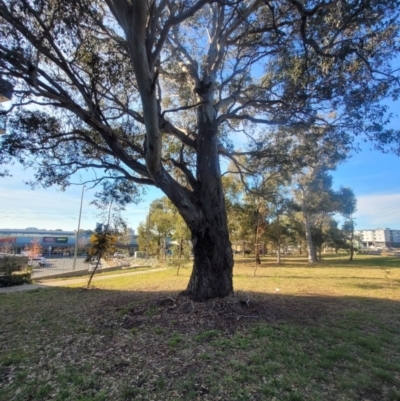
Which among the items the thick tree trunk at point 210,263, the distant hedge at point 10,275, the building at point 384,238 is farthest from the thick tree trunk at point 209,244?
the building at point 384,238

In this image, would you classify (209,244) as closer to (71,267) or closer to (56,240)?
(71,267)

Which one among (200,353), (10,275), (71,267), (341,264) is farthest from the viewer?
(71,267)

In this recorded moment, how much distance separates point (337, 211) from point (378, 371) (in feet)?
94.6

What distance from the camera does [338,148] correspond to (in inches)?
380

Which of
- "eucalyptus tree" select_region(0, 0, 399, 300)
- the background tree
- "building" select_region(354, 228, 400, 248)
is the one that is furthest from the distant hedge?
"building" select_region(354, 228, 400, 248)

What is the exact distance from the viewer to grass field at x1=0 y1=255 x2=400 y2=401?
3123 mm

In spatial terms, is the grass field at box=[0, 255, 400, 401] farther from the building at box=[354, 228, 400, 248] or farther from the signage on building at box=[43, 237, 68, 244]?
the building at box=[354, 228, 400, 248]

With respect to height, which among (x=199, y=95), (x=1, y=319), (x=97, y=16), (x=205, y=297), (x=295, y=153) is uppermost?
(x=97, y=16)

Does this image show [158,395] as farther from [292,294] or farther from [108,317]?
→ [292,294]

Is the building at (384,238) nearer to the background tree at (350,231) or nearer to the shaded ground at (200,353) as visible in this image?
the background tree at (350,231)

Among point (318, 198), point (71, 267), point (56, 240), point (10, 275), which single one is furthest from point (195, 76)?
point (56, 240)

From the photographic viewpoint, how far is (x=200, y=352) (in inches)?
160

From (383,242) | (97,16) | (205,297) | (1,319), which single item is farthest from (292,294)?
(383,242)

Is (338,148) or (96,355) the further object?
(338,148)
